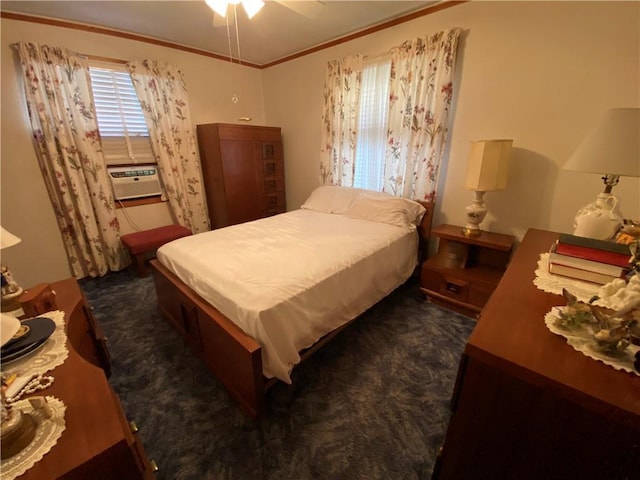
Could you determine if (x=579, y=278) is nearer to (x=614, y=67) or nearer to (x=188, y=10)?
(x=614, y=67)

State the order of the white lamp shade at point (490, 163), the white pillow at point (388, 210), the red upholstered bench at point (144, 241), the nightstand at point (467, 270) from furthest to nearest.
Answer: the red upholstered bench at point (144, 241), the white pillow at point (388, 210), the nightstand at point (467, 270), the white lamp shade at point (490, 163)

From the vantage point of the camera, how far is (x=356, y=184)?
3135 mm

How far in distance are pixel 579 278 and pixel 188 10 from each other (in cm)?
324

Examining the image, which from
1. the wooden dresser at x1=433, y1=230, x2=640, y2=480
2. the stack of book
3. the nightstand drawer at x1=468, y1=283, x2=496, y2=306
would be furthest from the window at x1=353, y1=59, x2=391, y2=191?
the wooden dresser at x1=433, y1=230, x2=640, y2=480

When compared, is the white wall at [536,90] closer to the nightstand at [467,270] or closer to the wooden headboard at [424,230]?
the wooden headboard at [424,230]

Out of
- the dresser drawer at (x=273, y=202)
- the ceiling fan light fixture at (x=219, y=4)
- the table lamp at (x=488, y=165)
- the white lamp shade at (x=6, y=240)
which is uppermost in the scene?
the ceiling fan light fixture at (x=219, y=4)

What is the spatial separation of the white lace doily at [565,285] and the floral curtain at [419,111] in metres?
1.56

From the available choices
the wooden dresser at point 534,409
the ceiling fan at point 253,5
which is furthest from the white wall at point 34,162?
the wooden dresser at point 534,409

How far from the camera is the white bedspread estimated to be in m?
1.30

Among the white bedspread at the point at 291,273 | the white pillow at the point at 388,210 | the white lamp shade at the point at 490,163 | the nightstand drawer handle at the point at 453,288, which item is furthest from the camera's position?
the white pillow at the point at 388,210

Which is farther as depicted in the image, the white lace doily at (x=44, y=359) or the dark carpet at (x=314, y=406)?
the dark carpet at (x=314, y=406)

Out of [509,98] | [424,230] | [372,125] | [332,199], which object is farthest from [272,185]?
A: [509,98]

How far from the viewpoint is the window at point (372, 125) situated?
2.71 m

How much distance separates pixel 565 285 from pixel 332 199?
2.22m
